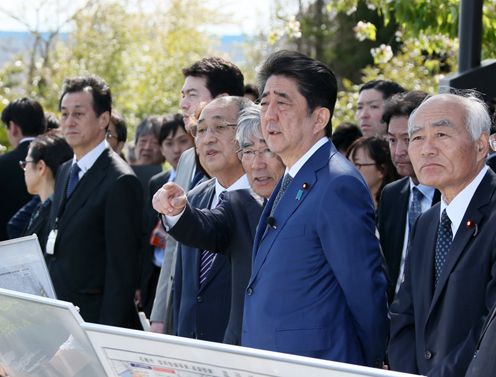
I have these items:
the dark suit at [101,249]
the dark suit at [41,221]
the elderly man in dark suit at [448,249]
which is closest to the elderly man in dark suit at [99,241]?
the dark suit at [101,249]

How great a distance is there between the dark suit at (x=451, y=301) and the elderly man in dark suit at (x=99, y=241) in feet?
8.32


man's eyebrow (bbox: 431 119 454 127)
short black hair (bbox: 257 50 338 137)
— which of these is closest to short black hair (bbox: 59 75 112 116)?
short black hair (bbox: 257 50 338 137)

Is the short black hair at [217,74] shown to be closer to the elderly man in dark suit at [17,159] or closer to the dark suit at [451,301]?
the dark suit at [451,301]

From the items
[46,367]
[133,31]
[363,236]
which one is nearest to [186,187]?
[363,236]

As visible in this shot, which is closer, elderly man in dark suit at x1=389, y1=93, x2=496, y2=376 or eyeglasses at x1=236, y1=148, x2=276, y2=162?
elderly man in dark suit at x1=389, y1=93, x2=496, y2=376

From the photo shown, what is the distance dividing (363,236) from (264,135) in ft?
2.18

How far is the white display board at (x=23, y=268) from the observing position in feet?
13.4

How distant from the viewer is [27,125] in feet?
28.0

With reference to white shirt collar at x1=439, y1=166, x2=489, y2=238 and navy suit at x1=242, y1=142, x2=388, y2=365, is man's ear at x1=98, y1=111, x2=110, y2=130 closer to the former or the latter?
navy suit at x1=242, y1=142, x2=388, y2=365

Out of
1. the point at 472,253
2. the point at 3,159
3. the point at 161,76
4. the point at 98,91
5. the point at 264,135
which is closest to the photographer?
the point at 472,253

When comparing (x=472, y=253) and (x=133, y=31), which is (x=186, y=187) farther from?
(x=133, y=31)

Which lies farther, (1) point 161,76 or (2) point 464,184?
(1) point 161,76

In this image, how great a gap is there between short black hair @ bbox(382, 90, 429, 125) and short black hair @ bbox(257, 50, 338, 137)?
1.69 m

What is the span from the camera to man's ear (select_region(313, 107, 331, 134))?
411 cm
